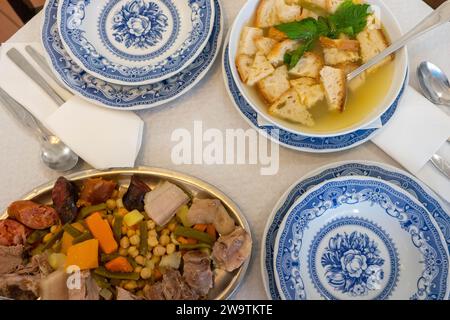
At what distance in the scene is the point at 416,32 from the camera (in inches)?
43.1

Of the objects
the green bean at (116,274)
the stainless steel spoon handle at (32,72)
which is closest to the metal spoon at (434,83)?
the green bean at (116,274)

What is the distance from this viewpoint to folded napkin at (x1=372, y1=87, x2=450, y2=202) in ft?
3.62

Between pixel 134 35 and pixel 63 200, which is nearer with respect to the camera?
pixel 63 200

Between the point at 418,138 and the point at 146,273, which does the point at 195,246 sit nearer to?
the point at 146,273

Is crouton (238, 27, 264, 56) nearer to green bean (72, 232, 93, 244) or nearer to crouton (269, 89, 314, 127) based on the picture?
crouton (269, 89, 314, 127)

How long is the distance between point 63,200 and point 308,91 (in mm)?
721

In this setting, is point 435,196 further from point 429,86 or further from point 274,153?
point 274,153

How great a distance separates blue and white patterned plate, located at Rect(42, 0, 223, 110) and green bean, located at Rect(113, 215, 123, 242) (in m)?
0.31

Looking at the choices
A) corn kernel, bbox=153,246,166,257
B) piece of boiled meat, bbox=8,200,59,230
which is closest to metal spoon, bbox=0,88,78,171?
piece of boiled meat, bbox=8,200,59,230

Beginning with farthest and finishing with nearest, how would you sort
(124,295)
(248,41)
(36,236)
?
(248,41) → (36,236) → (124,295)

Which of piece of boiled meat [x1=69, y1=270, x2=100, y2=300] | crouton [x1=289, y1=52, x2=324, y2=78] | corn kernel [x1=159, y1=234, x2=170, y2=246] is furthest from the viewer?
crouton [x1=289, y1=52, x2=324, y2=78]

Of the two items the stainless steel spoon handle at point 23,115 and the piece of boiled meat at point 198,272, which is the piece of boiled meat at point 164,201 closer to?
the piece of boiled meat at point 198,272

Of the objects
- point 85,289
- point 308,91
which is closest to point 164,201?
point 85,289

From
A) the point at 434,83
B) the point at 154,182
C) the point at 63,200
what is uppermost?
the point at 63,200
